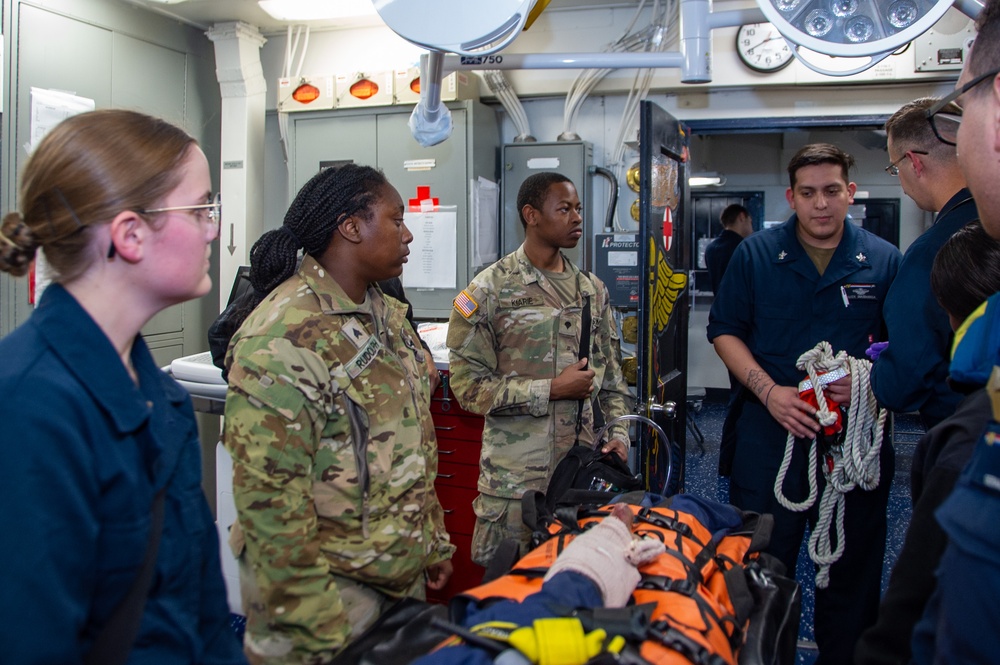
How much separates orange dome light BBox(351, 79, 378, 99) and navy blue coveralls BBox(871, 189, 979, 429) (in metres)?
3.10

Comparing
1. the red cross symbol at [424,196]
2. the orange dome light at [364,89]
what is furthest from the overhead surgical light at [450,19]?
the orange dome light at [364,89]

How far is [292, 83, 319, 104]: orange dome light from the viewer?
427 cm

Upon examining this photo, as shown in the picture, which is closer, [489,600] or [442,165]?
[489,600]

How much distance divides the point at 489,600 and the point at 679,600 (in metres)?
0.32

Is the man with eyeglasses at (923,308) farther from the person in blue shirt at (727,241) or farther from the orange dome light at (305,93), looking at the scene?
the person in blue shirt at (727,241)

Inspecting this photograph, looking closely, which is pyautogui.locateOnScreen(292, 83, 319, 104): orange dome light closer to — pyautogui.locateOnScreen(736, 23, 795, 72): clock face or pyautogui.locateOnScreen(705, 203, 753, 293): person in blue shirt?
pyautogui.locateOnScreen(736, 23, 795, 72): clock face

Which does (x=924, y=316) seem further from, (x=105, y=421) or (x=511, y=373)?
(x=105, y=421)

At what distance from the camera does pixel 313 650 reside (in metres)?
1.33

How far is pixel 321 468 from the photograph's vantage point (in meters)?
1.43

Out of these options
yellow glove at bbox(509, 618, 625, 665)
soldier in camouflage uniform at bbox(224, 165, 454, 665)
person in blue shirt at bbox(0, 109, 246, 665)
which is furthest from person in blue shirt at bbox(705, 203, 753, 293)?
person in blue shirt at bbox(0, 109, 246, 665)

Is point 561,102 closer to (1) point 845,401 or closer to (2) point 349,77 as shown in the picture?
(2) point 349,77

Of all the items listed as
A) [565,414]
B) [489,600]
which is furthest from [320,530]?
[565,414]

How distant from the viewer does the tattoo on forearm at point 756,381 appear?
2342mm

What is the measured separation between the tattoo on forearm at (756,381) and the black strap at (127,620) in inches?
74.8
